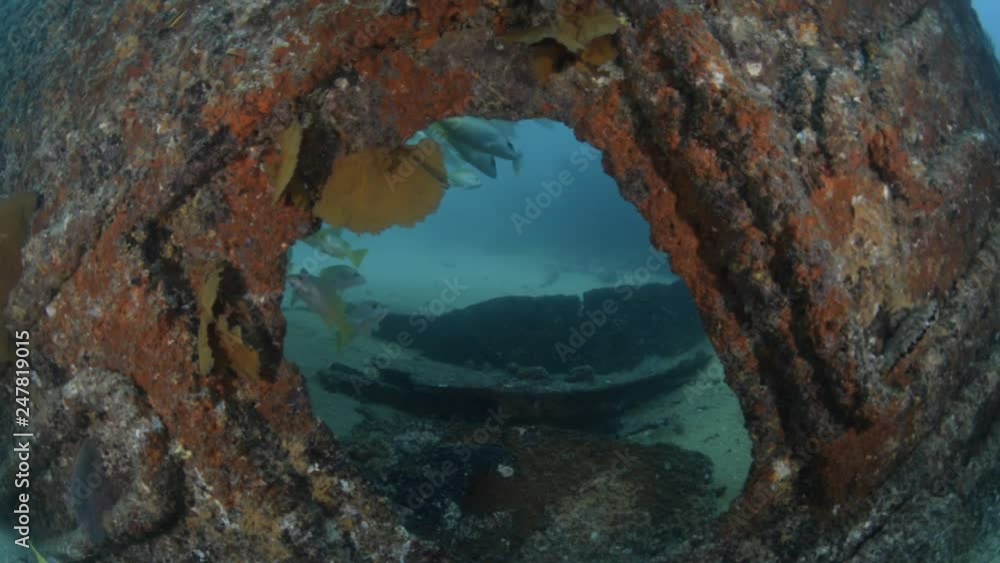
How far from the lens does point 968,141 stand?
3.06m

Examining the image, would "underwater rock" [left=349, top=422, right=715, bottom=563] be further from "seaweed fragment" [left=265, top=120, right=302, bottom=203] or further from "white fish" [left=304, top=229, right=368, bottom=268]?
"white fish" [left=304, top=229, right=368, bottom=268]

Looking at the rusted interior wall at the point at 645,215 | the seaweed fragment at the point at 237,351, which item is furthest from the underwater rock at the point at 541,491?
the seaweed fragment at the point at 237,351

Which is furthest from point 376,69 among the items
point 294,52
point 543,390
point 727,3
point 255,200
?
point 543,390

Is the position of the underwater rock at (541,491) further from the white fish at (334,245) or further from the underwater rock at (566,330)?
the white fish at (334,245)

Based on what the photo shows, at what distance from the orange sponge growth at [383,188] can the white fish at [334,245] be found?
11.9 feet

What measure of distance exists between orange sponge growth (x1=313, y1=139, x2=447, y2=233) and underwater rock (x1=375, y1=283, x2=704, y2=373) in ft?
11.9

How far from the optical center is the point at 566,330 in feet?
25.4

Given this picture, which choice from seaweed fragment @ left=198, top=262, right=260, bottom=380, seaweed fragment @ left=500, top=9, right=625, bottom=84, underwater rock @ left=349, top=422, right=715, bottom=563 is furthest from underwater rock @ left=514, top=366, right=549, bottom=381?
seaweed fragment @ left=500, top=9, right=625, bottom=84

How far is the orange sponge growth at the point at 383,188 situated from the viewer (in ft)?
10.3

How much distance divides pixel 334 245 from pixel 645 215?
16.0ft

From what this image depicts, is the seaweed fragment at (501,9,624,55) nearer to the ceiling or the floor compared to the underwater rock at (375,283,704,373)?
nearer to the ceiling

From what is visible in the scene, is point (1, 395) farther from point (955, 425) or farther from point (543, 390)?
point (955, 425)

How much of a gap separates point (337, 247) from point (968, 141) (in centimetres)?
578

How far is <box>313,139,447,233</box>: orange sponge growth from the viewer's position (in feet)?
10.3
